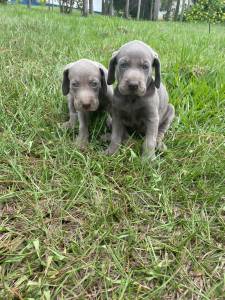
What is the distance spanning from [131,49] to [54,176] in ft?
3.53

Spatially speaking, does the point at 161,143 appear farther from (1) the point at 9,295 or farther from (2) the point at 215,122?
(1) the point at 9,295

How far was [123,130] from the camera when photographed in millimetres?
3221

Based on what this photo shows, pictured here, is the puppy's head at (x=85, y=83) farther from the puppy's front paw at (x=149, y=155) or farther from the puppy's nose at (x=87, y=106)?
the puppy's front paw at (x=149, y=155)

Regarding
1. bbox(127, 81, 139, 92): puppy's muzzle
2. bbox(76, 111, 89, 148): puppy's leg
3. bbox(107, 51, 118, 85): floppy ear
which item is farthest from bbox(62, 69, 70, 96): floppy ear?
bbox(127, 81, 139, 92): puppy's muzzle

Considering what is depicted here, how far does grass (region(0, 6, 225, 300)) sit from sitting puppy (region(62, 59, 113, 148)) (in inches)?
5.5

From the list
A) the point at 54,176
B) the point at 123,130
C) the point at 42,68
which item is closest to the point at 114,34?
the point at 42,68

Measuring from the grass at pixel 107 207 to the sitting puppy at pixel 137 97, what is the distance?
0.14m

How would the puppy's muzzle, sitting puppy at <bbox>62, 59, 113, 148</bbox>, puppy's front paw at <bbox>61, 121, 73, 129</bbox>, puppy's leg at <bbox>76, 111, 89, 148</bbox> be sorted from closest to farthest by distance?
the puppy's muzzle, sitting puppy at <bbox>62, 59, 113, 148</bbox>, puppy's leg at <bbox>76, 111, 89, 148</bbox>, puppy's front paw at <bbox>61, 121, 73, 129</bbox>

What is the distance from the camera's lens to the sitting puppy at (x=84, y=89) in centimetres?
304

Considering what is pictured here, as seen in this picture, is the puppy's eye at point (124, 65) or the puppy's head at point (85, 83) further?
the puppy's head at point (85, 83)

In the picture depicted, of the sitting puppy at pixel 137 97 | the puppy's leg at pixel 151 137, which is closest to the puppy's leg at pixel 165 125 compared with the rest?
the sitting puppy at pixel 137 97

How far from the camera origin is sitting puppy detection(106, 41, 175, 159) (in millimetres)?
2795

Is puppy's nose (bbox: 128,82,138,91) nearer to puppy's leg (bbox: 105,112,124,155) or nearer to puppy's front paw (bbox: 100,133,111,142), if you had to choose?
puppy's leg (bbox: 105,112,124,155)

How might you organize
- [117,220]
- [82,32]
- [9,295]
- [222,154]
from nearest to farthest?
[9,295]
[117,220]
[222,154]
[82,32]
